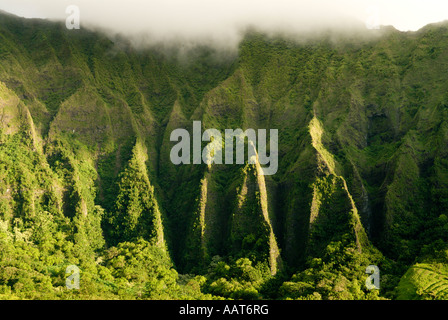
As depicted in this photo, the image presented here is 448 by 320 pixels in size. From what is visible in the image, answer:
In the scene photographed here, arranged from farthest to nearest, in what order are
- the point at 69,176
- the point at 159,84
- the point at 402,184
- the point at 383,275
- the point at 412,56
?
the point at 159,84
the point at 412,56
the point at 69,176
the point at 402,184
the point at 383,275

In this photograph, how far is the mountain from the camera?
7581 centimetres

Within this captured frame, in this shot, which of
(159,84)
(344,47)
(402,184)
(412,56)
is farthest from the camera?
(159,84)

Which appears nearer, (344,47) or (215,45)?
(344,47)

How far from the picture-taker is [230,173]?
102375 millimetres

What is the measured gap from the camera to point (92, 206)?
96188mm

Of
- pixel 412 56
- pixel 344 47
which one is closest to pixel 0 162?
pixel 344 47

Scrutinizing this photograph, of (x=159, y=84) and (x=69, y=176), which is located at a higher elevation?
(x=159, y=84)

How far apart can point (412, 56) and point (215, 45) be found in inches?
2699

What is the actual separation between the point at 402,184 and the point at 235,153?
42208 millimetres

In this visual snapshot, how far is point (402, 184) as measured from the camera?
86.6 metres

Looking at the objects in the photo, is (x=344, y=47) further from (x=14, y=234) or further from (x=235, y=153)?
(x=14, y=234)

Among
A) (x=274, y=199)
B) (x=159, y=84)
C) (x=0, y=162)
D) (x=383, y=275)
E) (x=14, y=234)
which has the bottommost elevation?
(x=383, y=275)

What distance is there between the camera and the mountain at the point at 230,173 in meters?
75.8

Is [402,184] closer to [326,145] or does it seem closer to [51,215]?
[326,145]
